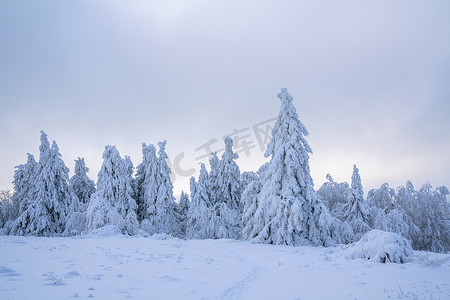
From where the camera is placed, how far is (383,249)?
8938 mm

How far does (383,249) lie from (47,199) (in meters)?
31.4

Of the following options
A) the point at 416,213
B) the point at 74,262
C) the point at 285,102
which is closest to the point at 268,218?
the point at 285,102

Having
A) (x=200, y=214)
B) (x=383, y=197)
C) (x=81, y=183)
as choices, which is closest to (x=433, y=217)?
(x=383, y=197)

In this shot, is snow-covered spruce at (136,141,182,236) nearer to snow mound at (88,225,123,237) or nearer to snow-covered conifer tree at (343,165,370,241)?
snow mound at (88,225,123,237)

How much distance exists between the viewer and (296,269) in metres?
8.22

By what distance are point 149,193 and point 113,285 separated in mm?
29063

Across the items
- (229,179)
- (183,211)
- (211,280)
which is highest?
(229,179)

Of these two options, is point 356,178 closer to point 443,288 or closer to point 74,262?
point 443,288

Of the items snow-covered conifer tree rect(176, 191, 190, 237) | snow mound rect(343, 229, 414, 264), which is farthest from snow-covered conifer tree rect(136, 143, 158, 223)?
snow mound rect(343, 229, 414, 264)

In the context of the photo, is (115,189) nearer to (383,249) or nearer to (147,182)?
(147,182)

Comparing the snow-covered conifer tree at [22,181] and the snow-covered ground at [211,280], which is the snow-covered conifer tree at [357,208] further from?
the snow-covered conifer tree at [22,181]

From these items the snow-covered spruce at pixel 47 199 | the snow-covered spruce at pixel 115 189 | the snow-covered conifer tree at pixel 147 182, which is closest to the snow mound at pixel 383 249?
the snow-covered spruce at pixel 115 189

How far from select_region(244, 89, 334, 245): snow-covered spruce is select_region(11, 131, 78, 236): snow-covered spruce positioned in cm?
2126

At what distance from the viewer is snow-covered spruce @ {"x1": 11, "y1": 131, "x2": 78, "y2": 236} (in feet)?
91.7
